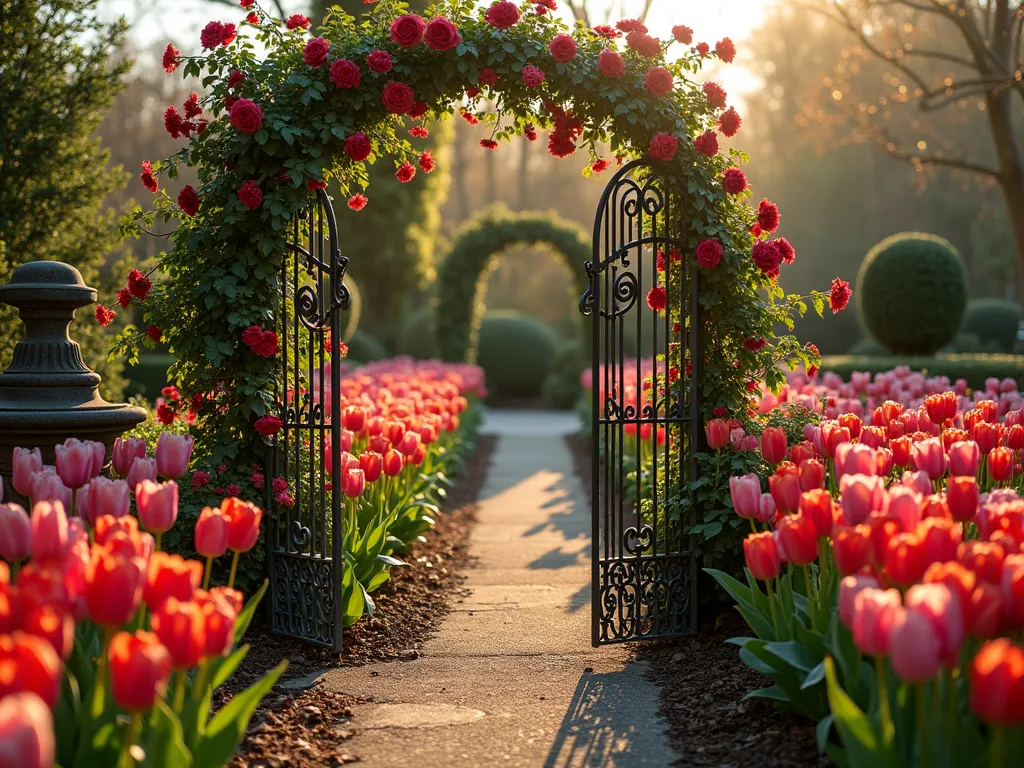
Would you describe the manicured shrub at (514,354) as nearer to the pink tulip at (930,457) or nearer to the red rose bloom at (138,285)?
the red rose bloom at (138,285)

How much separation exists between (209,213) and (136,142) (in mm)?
33468

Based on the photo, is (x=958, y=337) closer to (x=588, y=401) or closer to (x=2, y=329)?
(x=588, y=401)

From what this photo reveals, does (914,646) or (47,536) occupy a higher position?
(47,536)

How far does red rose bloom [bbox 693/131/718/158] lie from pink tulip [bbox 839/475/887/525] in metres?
2.87

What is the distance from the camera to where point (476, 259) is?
1958 cm

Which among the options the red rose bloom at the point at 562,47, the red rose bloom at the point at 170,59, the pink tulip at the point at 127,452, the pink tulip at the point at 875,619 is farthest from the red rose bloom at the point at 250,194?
the pink tulip at the point at 875,619

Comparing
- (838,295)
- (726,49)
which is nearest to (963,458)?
(838,295)

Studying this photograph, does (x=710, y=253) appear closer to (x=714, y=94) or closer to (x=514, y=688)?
(x=714, y=94)

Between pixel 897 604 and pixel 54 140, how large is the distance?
7.72 meters

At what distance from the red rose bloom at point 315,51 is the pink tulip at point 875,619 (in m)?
4.03

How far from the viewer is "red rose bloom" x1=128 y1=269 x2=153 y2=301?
5.54 metres

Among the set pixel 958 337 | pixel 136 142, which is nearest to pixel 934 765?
pixel 958 337

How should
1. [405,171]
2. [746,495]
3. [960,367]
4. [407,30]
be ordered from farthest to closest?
[960,367] → [405,171] → [407,30] → [746,495]

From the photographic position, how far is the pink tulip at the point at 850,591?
259cm
